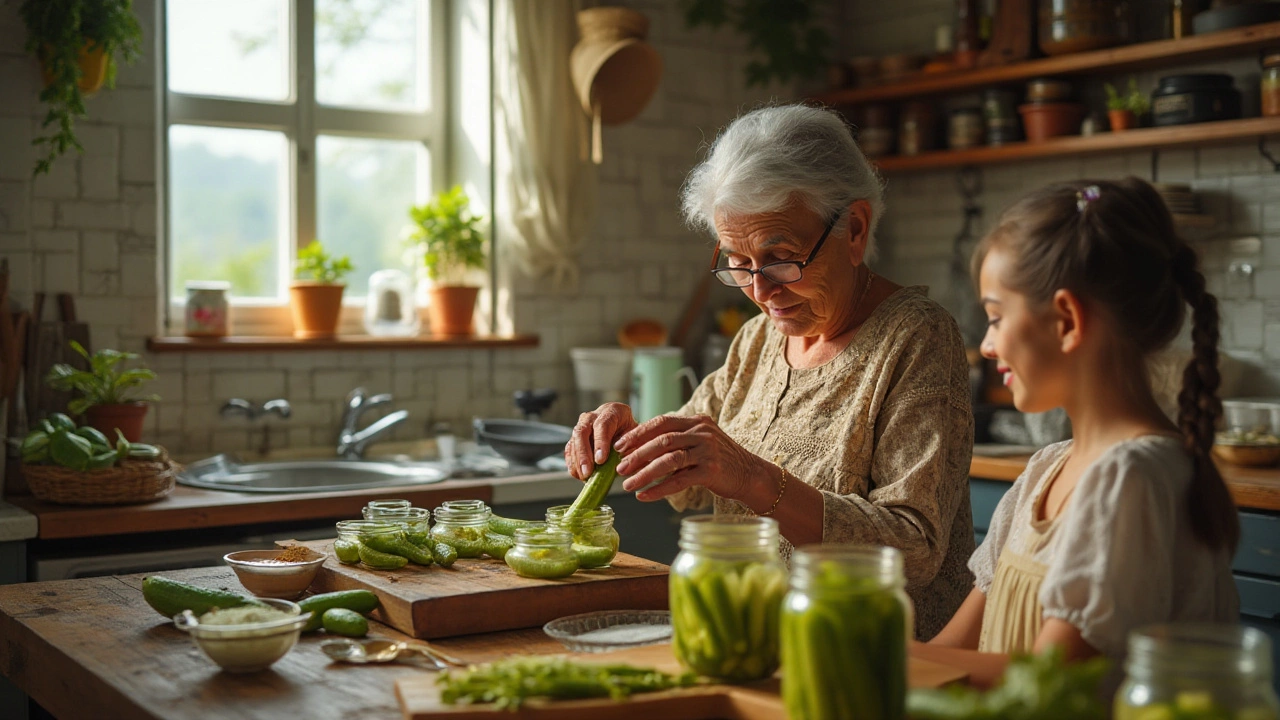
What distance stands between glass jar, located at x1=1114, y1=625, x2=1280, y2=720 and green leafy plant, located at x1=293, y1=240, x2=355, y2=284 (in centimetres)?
335

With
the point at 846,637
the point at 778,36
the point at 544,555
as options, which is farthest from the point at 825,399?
the point at 778,36

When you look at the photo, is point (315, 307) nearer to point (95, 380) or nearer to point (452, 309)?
point (452, 309)

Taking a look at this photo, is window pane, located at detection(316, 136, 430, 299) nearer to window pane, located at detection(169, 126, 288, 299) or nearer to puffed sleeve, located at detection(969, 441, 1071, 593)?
window pane, located at detection(169, 126, 288, 299)

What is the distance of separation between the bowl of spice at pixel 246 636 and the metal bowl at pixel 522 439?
6.67 ft

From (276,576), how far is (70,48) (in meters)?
2.03

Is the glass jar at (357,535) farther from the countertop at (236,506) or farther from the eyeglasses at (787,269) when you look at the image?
the countertop at (236,506)

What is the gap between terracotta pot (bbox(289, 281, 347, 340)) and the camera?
402cm

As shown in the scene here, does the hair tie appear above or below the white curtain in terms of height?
below

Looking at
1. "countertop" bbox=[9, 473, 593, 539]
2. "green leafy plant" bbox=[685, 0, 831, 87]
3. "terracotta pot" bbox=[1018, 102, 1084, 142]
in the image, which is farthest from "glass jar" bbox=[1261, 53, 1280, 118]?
"countertop" bbox=[9, 473, 593, 539]

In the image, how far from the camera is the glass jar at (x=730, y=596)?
4.47 feet

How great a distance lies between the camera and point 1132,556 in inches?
52.6

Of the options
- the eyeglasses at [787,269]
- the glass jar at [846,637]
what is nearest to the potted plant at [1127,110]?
the eyeglasses at [787,269]

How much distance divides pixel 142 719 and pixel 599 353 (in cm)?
309

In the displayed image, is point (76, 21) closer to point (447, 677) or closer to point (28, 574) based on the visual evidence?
point (28, 574)
